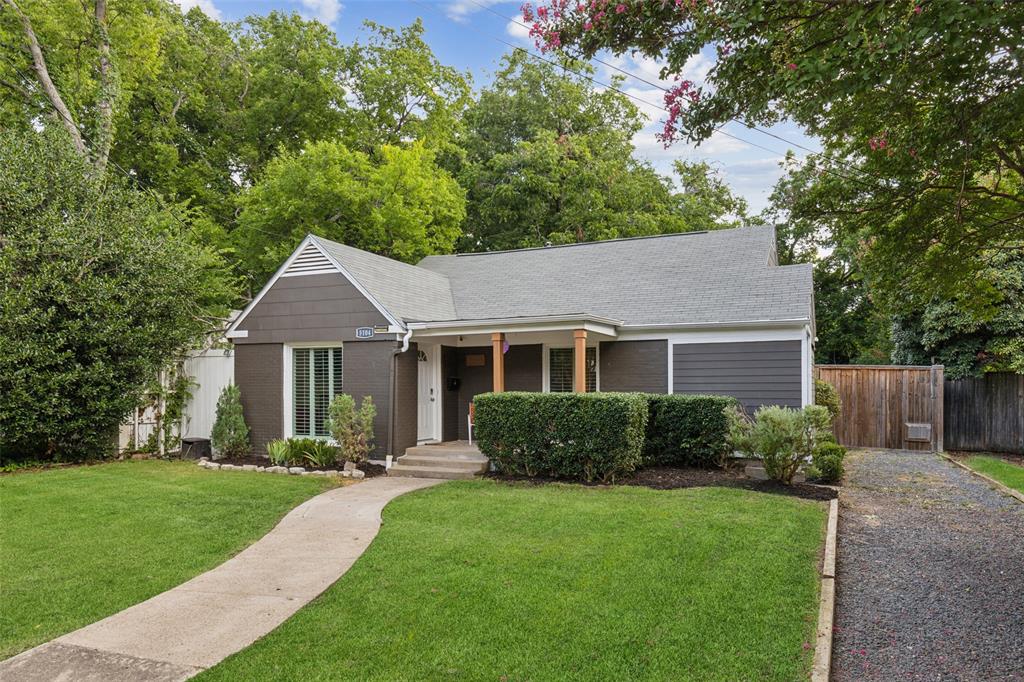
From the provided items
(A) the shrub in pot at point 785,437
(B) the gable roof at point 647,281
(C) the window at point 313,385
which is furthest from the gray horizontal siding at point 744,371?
(C) the window at point 313,385

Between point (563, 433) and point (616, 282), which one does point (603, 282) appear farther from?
point (563, 433)

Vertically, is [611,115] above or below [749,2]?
above

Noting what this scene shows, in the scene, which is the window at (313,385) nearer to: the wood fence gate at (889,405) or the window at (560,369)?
the window at (560,369)

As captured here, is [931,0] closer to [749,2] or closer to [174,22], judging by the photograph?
[749,2]

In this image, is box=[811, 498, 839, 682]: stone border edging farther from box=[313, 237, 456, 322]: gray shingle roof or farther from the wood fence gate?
the wood fence gate

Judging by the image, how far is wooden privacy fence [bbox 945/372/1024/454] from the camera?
1355 cm

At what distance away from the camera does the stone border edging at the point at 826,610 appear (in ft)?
11.8

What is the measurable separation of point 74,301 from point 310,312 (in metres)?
3.77

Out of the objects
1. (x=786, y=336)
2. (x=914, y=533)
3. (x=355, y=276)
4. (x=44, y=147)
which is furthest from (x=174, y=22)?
(x=914, y=533)

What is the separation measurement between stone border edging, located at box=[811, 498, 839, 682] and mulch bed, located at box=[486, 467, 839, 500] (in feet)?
5.18

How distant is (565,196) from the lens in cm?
2245

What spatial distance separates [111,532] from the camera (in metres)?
6.44

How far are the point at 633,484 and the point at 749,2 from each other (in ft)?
21.5

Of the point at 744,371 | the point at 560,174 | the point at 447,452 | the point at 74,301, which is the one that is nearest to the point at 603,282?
the point at 744,371
